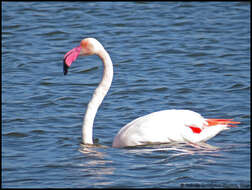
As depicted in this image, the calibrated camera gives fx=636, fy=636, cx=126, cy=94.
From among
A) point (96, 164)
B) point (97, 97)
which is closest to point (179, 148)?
point (96, 164)

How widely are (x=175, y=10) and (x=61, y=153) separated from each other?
30.7 feet

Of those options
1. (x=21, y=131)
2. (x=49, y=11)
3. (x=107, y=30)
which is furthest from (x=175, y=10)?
(x=21, y=131)

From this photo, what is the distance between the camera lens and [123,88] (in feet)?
36.4

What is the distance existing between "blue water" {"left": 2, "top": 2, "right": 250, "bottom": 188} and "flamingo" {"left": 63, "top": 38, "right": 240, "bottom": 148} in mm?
132

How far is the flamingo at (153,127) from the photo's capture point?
795 centimetres

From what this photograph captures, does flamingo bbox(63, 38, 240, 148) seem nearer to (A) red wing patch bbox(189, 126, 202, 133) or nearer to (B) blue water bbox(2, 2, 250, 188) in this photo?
(A) red wing patch bbox(189, 126, 202, 133)

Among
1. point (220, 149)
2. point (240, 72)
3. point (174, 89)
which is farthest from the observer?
point (240, 72)

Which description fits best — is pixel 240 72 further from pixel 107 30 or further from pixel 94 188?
pixel 94 188

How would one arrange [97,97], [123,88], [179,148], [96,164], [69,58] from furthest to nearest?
[123,88] < [97,97] < [69,58] < [179,148] < [96,164]

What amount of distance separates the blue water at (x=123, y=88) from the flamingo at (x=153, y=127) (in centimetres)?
13

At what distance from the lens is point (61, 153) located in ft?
25.9

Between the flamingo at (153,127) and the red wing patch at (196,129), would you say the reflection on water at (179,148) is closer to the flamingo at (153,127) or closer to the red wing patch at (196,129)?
the flamingo at (153,127)

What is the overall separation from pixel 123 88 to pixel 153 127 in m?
3.22

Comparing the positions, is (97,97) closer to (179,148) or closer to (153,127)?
(153,127)
